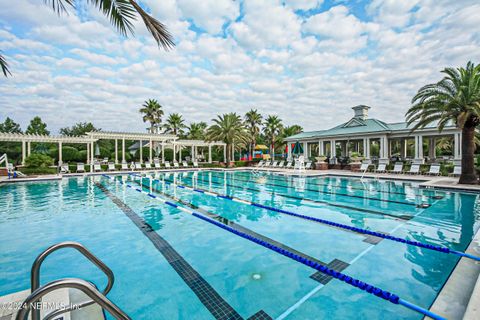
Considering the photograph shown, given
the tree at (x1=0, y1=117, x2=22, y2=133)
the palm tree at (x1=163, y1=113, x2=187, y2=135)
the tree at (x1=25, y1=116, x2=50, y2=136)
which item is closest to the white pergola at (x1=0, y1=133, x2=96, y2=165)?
the palm tree at (x1=163, y1=113, x2=187, y2=135)

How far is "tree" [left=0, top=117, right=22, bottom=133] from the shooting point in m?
42.6

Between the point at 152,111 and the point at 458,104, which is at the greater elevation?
the point at 152,111

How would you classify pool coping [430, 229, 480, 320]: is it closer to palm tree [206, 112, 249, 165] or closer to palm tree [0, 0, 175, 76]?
palm tree [0, 0, 175, 76]

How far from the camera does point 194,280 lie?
11.9 feet

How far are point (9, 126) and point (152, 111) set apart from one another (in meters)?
33.4

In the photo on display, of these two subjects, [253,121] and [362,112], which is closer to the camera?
[362,112]

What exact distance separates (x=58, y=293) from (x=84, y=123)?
186 ft

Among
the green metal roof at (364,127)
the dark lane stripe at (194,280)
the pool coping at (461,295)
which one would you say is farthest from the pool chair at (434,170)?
the dark lane stripe at (194,280)

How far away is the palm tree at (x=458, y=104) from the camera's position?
35.5 feet

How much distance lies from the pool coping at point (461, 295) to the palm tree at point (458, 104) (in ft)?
34.3

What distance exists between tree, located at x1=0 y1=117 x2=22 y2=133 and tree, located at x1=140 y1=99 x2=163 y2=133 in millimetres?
30987

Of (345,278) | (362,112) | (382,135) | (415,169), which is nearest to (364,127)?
(382,135)

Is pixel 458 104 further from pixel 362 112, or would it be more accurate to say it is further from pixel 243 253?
pixel 362 112

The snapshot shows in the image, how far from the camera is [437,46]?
40.5 ft
